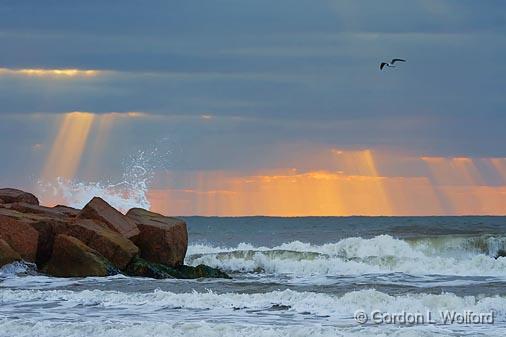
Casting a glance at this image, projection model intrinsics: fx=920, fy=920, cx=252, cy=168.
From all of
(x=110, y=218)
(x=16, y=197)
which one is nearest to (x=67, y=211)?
(x=16, y=197)

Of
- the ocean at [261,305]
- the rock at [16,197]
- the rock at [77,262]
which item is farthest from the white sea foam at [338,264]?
the rock at [77,262]

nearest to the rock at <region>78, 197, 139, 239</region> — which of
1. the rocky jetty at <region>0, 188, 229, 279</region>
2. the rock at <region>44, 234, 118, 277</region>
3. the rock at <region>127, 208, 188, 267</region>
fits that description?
the rocky jetty at <region>0, 188, 229, 279</region>

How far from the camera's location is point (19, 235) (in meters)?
25.3

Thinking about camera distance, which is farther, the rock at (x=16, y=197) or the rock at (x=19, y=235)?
the rock at (x=16, y=197)

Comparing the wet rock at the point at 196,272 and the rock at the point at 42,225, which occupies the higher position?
the rock at the point at 42,225

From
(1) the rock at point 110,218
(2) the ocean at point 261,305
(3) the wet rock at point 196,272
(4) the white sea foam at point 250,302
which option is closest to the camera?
(2) the ocean at point 261,305

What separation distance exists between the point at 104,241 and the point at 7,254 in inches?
104

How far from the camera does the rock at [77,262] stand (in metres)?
25.1

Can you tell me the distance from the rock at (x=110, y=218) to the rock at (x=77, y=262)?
1.23 m

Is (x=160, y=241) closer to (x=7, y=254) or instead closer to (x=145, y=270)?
(x=145, y=270)

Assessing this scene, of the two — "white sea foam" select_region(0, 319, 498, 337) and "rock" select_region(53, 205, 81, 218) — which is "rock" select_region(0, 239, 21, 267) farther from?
"white sea foam" select_region(0, 319, 498, 337)

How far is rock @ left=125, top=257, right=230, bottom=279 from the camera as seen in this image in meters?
26.1

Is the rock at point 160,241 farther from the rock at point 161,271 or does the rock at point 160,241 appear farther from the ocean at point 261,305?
the ocean at point 261,305

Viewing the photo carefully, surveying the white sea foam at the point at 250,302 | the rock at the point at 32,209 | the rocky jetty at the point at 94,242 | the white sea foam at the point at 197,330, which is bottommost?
the white sea foam at the point at 197,330
